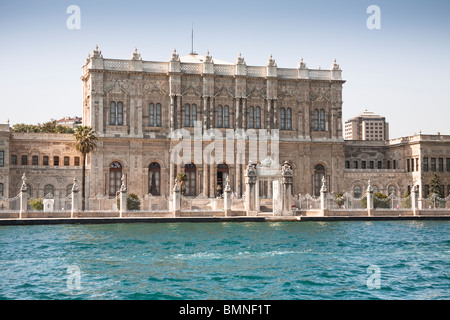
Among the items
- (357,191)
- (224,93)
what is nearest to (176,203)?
(224,93)

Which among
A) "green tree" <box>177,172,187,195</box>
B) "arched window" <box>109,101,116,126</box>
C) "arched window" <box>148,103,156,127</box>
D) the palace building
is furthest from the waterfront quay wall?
"arched window" <box>148,103,156,127</box>

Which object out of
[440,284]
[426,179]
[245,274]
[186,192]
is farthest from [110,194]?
[440,284]

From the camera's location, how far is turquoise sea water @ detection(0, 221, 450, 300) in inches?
750

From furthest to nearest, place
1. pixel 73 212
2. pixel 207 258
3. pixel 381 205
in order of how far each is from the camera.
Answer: pixel 381 205 < pixel 73 212 < pixel 207 258

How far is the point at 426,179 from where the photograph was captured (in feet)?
188

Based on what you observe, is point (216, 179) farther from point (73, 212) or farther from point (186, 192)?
point (73, 212)

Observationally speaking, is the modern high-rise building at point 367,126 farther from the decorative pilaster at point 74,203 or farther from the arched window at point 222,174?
the decorative pilaster at point 74,203

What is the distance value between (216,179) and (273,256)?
30034mm

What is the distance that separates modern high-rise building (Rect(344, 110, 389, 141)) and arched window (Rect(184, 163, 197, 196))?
117435mm

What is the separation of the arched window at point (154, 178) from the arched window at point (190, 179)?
234 cm

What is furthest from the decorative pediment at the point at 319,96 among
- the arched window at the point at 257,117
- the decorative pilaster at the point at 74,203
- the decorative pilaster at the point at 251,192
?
the decorative pilaster at the point at 74,203

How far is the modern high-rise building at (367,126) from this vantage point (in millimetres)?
170375

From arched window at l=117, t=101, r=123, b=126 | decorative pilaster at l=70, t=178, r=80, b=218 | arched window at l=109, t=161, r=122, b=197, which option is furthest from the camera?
arched window at l=117, t=101, r=123, b=126

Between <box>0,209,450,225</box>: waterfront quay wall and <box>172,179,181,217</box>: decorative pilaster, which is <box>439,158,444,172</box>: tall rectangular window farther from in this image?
<box>172,179,181,217</box>: decorative pilaster
